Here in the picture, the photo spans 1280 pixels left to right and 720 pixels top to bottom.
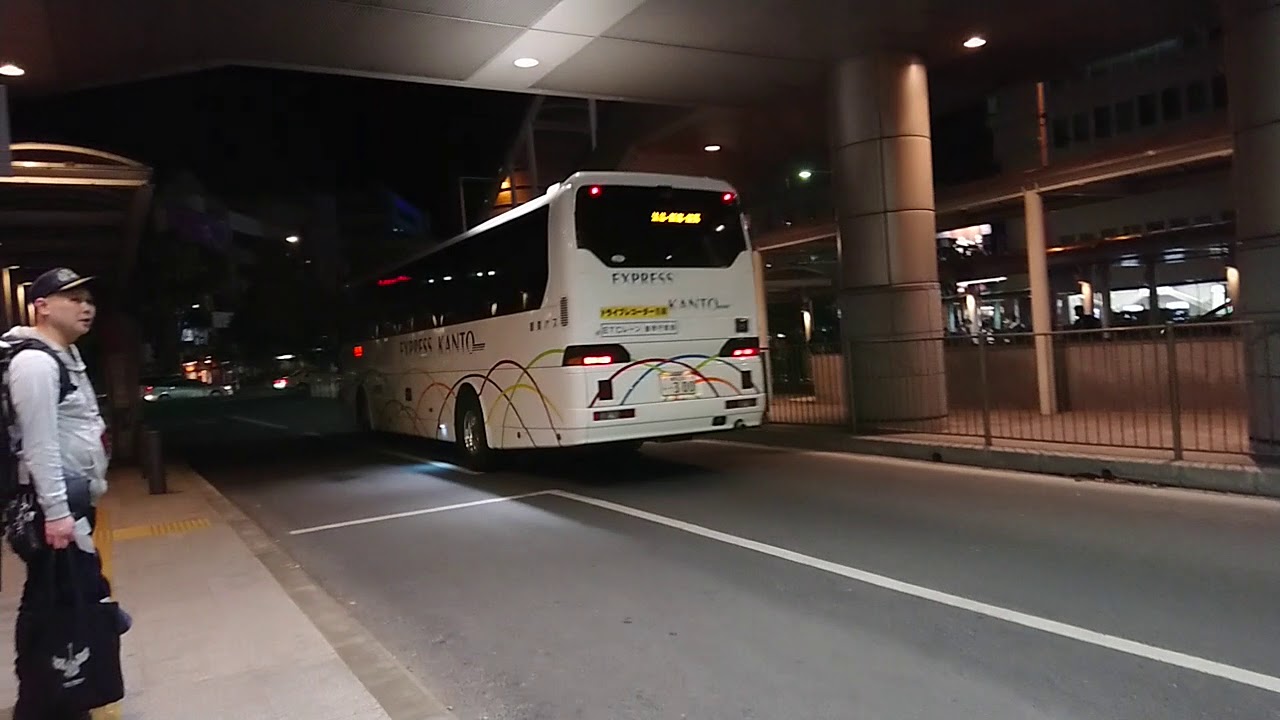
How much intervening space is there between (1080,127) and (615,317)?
31.3 m

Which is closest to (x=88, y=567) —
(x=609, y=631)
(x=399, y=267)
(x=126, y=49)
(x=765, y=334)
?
(x=609, y=631)

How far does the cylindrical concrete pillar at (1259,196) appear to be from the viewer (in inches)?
368

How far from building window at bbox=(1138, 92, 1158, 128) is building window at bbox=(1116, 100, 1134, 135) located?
1.15ft

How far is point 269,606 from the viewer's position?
21.3ft

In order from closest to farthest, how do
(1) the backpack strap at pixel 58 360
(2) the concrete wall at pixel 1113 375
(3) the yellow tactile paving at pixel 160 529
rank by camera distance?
(1) the backpack strap at pixel 58 360 < (3) the yellow tactile paving at pixel 160 529 < (2) the concrete wall at pixel 1113 375

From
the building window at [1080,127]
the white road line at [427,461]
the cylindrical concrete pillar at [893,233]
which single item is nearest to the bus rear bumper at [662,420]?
the cylindrical concrete pillar at [893,233]

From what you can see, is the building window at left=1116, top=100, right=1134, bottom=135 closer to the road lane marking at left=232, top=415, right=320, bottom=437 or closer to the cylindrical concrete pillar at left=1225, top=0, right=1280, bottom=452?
the cylindrical concrete pillar at left=1225, top=0, right=1280, bottom=452

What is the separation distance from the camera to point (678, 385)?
11.5m

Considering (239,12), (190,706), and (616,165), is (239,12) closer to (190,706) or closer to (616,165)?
(190,706)

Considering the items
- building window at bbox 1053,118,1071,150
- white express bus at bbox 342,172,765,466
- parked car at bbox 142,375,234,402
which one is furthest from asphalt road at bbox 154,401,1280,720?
parked car at bbox 142,375,234,402

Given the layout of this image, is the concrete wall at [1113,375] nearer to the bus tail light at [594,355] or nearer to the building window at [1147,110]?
the bus tail light at [594,355]

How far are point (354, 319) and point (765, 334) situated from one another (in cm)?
920

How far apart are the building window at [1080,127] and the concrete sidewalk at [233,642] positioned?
33954 millimetres

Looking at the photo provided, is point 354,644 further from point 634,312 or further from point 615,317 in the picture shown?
point 634,312
